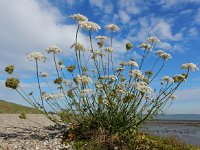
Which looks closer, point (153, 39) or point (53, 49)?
point (53, 49)

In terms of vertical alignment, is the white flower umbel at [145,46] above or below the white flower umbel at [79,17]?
below

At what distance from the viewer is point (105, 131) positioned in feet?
55.9

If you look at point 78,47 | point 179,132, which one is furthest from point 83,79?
point 179,132

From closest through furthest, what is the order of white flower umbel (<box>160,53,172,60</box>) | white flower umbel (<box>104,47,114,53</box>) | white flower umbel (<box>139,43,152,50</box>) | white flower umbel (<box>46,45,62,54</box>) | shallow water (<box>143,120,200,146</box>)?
white flower umbel (<box>46,45,62,54</box>) < white flower umbel (<box>160,53,172,60</box>) < white flower umbel (<box>104,47,114,53</box>) < white flower umbel (<box>139,43,152,50</box>) < shallow water (<box>143,120,200,146</box>)

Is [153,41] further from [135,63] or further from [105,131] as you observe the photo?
[105,131]

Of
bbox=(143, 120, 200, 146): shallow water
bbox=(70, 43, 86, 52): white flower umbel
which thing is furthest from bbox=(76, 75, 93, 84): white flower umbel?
bbox=(143, 120, 200, 146): shallow water

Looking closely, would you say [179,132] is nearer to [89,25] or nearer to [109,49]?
[109,49]

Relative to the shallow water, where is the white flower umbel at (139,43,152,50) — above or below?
above

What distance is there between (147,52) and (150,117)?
2.89 m

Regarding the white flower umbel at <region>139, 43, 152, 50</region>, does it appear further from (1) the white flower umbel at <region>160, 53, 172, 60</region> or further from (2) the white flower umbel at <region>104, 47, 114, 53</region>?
(2) the white flower umbel at <region>104, 47, 114, 53</region>

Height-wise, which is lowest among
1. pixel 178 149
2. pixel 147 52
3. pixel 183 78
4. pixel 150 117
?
pixel 178 149

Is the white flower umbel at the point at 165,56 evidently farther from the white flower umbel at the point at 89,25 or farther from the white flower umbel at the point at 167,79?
the white flower umbel at the point at 89,25

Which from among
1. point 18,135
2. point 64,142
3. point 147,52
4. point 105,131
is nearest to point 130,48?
point 147,52

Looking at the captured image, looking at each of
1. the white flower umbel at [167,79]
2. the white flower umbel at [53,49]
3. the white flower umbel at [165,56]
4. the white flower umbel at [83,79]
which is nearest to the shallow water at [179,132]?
the white flower umbel at [167,79]
